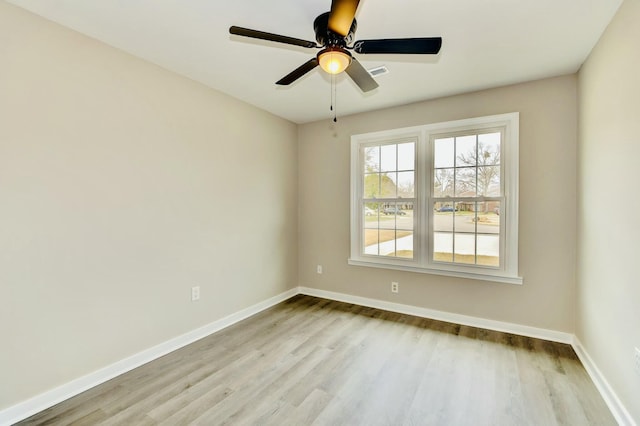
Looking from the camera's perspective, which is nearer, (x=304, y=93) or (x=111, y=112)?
(x=111, y=112)

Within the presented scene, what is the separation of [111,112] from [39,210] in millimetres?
873

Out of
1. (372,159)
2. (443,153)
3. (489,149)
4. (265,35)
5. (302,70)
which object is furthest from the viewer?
(372,159)

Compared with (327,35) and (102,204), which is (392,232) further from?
(102,204)

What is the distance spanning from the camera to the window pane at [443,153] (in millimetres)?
3242

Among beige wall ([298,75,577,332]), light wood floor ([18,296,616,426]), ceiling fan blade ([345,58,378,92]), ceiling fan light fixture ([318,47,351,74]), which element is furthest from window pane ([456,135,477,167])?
ceiling fan light fixture ([318,47,351,74])

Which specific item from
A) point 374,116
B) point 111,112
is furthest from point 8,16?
point 374,116

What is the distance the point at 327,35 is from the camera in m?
1.65

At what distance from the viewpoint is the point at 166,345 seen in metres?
2.60

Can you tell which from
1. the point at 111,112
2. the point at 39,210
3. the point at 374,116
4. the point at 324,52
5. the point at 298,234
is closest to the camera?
the point at 324,52

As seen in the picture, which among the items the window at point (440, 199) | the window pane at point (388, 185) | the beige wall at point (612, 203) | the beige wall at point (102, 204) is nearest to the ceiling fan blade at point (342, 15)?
the beige wall at point (612, 203)

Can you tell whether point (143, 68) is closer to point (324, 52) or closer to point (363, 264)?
point (324, 52)

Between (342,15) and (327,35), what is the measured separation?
323mm

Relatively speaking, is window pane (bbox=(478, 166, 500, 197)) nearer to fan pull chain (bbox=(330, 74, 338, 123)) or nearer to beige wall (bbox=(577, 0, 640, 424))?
beige wall (bbox=(577, 0, 640, 424))

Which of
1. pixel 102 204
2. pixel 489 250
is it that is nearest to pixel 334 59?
pixel 102 204
